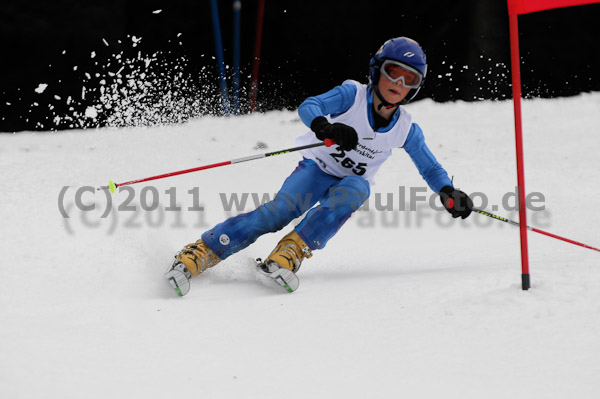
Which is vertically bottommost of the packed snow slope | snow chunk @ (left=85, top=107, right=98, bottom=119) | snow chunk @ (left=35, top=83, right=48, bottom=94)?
the packed snow slope

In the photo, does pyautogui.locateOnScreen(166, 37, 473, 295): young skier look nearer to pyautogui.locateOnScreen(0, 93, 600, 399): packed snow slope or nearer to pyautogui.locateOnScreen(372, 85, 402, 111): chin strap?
pyautogui.locateOnScreen(372, 85, 402, 111): chin strap

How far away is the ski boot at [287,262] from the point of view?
9.37 ft

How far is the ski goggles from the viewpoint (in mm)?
2975

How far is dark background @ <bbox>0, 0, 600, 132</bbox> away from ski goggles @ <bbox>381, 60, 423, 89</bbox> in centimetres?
677

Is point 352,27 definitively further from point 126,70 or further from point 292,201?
point 292,201

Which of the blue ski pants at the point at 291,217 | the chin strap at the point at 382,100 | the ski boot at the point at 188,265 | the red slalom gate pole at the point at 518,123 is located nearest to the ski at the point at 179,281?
the ski boot at the point at 188,265

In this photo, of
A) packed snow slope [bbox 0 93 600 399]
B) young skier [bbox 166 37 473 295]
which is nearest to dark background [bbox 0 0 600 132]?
packed snow slope [bbox 0 93 600 399]

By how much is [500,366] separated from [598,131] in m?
Result: 5.24

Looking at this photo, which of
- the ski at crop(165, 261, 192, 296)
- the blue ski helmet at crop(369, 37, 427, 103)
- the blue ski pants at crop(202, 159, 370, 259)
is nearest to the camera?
the ski at crop(165, 261, 192, 296)

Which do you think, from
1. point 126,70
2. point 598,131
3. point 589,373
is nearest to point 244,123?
point 598,131

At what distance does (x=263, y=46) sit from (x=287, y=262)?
28.6 ft

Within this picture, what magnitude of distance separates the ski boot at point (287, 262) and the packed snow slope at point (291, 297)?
0.20ft

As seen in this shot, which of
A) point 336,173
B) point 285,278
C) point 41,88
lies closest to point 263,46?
point 41,88

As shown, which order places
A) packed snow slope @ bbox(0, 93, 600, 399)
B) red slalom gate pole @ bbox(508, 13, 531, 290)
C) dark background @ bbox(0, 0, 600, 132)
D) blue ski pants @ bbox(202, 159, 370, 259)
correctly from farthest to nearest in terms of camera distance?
dark background @ bbox(0, 0, 600, 132)
blue ski pants @ bbox(202, 159, 370, 259)
red slalom gate pole @ bbox(508, 13, 531, 290)
packed snow slope @ bbox(0, 93, 600, 399)
